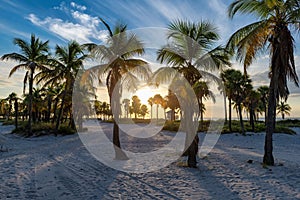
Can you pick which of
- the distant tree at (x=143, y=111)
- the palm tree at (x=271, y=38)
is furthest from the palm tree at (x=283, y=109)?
the palm tree at (x=271, y=38)

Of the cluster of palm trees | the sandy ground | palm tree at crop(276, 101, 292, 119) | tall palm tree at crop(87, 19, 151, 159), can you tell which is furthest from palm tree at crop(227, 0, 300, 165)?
palm tree at crop(276, 101, 292, 119)

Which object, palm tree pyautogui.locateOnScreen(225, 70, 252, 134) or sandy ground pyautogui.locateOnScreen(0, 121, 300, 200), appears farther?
palm tree pyautogui.locateOnScreen(225, 70, 252, 134)

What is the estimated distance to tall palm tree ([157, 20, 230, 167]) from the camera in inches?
436

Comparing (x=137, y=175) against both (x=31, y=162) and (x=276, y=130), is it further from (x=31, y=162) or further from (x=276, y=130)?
(x=276, y=130)

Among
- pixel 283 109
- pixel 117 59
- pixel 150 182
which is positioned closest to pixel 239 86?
pixel 117 59

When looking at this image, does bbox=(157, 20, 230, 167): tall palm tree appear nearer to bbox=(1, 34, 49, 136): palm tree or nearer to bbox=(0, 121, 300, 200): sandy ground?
bbox=(0, 121, 300, 200): sandy ground

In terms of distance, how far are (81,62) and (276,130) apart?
24.5 meters

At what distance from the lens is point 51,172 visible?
931 centimetres

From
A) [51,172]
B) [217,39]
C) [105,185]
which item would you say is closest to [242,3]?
[217,39]

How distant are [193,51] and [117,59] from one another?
3.92m

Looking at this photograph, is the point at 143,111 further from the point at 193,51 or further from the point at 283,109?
the point at 193,51

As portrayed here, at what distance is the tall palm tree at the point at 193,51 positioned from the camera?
11078 millimetres

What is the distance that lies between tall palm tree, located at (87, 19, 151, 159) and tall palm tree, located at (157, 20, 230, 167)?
1.95 metres

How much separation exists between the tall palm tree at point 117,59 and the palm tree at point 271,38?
4.84 meters
